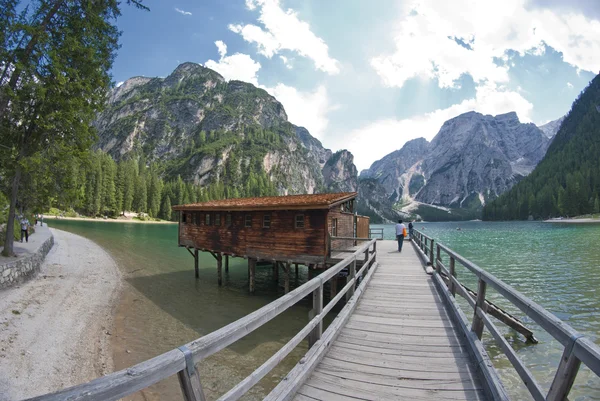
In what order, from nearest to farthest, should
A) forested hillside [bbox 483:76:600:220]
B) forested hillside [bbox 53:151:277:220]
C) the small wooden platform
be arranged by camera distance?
1. the small wooden platform
2. forested hillside [bbox 53:151:277:220]
3. forested hillside [bbox 483:76:600:220]

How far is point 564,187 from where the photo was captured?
143 meters

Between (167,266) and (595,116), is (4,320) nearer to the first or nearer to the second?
(167,266)

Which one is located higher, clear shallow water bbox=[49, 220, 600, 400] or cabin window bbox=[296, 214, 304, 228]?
cabin window bbox=[296, 214, 304, 228]

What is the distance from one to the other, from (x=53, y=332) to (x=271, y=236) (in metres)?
10.9

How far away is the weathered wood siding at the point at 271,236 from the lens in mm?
16891

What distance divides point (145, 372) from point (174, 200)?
4989 inches

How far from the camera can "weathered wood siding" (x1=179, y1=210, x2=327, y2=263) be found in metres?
16.9

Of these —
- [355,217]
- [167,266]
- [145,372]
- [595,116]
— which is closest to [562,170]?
[595,116]

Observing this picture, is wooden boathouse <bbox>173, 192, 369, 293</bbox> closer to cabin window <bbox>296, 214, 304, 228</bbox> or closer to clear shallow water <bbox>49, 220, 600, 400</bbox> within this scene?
cabin window <bbox>296, 214, 304, 228</bbox>

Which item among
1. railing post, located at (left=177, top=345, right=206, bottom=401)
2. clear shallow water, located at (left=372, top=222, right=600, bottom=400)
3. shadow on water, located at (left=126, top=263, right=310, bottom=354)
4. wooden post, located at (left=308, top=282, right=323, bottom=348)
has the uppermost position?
railing post, located at (left=177, top=345, right=206, bottom=401)

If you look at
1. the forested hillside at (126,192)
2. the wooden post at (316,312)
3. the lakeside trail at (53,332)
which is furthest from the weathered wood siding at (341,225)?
the forested hillside at (126,192)

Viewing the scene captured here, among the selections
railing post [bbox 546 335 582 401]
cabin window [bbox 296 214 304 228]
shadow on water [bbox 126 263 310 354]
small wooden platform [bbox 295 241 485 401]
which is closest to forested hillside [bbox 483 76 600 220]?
cabin window [bbox 296 214 304 228]

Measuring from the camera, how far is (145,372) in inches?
80.4

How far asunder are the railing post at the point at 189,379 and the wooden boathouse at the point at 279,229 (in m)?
13.6
